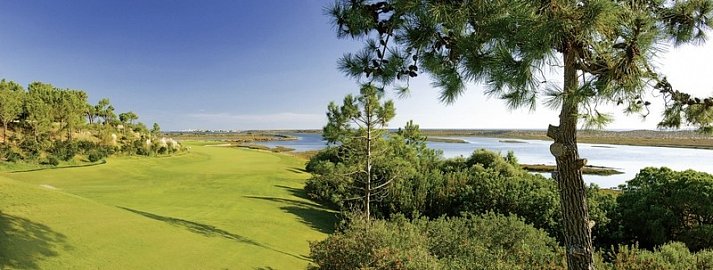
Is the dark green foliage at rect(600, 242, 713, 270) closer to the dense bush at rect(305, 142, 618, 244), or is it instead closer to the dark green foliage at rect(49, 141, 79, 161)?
the dense bush at rect(305, 142, 618, 244)

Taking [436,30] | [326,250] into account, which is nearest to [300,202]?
[326,250]

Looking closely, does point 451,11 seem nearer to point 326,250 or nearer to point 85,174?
point 326,250

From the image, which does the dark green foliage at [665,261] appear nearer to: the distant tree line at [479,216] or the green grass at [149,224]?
the distant tree line at [479,216]

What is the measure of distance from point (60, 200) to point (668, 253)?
34.4 feet

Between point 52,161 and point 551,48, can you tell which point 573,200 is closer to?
point 551,48

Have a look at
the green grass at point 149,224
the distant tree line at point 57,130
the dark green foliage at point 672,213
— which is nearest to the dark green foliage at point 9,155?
the distant tree line at point 57,130

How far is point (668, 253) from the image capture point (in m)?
5.95

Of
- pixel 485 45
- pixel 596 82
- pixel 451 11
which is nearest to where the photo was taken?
pixel 596 82

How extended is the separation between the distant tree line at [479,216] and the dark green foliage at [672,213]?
1.0 inches

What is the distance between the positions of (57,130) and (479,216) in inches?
1097

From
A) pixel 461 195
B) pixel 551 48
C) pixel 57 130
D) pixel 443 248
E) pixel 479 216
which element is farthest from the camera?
pixel 57 130

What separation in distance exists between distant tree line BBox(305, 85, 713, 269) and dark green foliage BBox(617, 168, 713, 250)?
0.08ft

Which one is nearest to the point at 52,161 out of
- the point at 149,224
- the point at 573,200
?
the point at 149,224

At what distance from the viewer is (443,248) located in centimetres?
686
